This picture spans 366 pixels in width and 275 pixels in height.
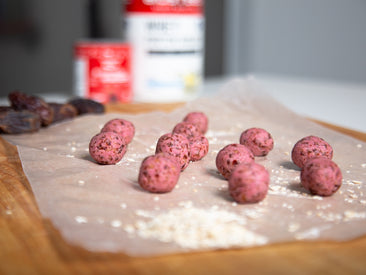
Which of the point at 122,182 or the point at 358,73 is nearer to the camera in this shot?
the point at 122,182

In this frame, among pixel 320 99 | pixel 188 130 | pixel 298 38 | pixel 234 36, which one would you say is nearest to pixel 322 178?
pixel 188 130

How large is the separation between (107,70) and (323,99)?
0.98 meters

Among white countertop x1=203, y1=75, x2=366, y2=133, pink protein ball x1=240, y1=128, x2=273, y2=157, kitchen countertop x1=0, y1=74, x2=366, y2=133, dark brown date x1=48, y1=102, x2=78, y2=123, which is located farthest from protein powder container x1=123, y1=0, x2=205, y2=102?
pink protein ball x1=240, y1=128, x2=273, y2=157

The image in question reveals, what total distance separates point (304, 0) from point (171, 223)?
8.97 feet

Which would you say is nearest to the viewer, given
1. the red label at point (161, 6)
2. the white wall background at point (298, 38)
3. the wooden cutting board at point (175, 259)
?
the wooden cutting board at point (175, 259)

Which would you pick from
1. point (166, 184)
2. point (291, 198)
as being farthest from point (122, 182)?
point (291, 198)

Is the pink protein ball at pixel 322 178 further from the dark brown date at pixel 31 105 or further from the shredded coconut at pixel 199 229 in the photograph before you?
the dark brown date at pixel 31 105

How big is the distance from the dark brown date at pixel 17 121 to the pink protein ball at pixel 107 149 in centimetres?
36

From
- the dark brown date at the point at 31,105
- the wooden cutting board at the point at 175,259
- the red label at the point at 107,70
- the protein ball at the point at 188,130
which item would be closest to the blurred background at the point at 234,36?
the red label at the point at 107,70

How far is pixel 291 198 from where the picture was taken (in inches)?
38.2

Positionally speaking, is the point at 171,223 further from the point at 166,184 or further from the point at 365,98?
the point at 365,98

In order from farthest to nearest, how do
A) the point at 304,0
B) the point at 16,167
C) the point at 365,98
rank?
1. the point at 304,0
2. the point at 365,98
3. the point at 16,167

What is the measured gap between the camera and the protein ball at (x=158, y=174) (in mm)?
963

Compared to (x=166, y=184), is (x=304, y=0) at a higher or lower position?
higher
